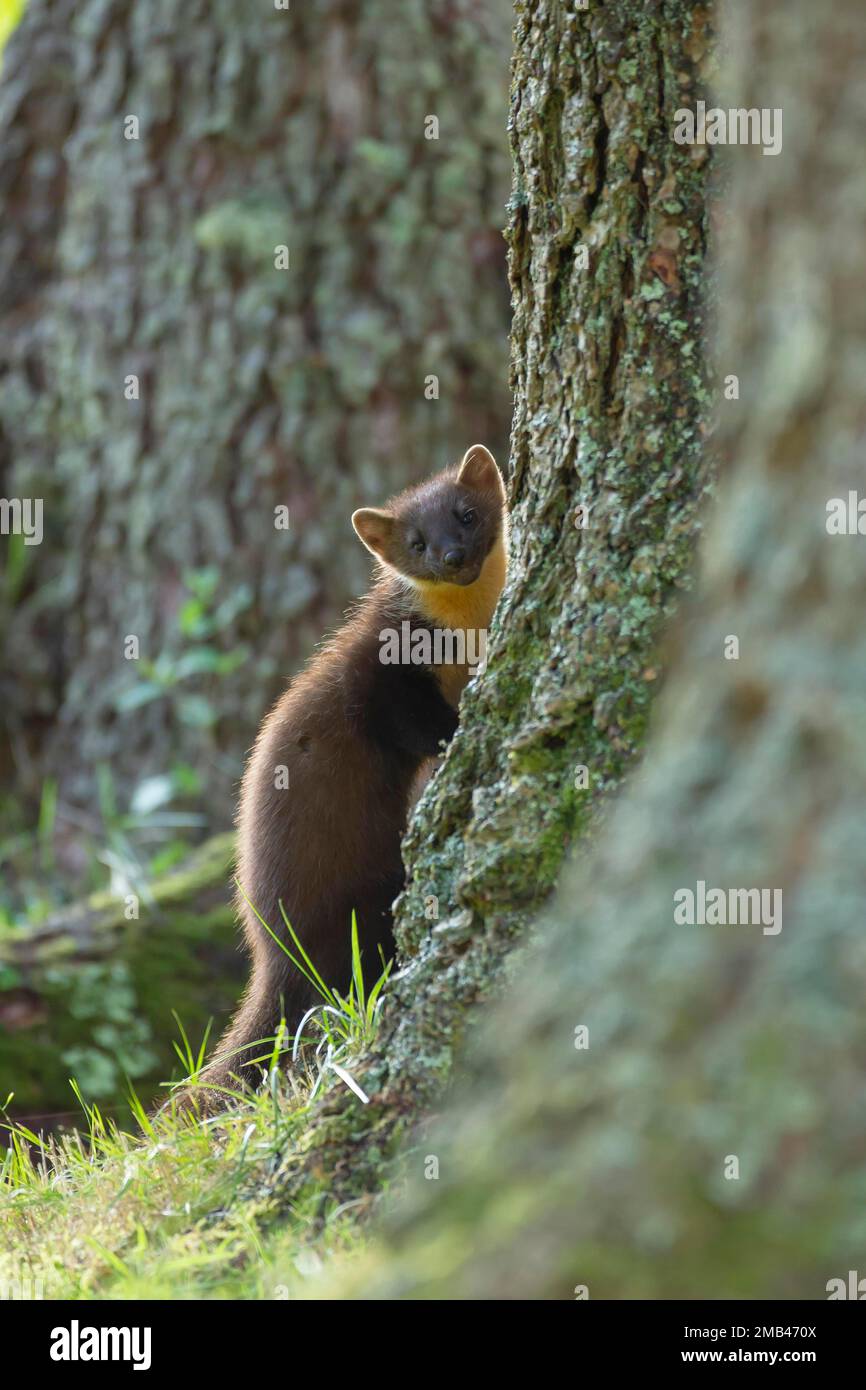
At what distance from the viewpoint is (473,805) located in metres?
3.48

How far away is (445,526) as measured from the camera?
6492 mm

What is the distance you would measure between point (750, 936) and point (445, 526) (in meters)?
4.63

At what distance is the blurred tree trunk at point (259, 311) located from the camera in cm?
835

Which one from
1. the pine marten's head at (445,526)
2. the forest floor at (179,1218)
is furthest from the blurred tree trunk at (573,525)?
the pine marten's head at (445,526)

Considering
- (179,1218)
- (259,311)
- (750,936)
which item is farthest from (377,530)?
(750,936)

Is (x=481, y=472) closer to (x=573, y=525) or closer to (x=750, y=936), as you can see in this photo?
(x=573, y=525)

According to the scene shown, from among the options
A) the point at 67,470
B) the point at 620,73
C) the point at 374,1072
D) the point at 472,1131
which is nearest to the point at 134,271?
the point at 67,470

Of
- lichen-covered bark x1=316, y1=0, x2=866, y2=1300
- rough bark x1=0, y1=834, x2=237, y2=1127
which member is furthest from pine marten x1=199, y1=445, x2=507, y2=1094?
lichen-covered bark x1=316, y1=0, x2=866, y2=1300

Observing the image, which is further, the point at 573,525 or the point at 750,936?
the point at 573,525

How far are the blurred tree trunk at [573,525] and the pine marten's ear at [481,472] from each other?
2855mm

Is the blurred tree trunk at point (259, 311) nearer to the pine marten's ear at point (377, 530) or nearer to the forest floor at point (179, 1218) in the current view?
the pine marten's ear at point (377, 530)

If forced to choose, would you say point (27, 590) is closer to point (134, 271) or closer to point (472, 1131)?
point (134, 271)

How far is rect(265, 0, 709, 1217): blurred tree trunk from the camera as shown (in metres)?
3.19

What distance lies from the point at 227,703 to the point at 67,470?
174 centimetres
